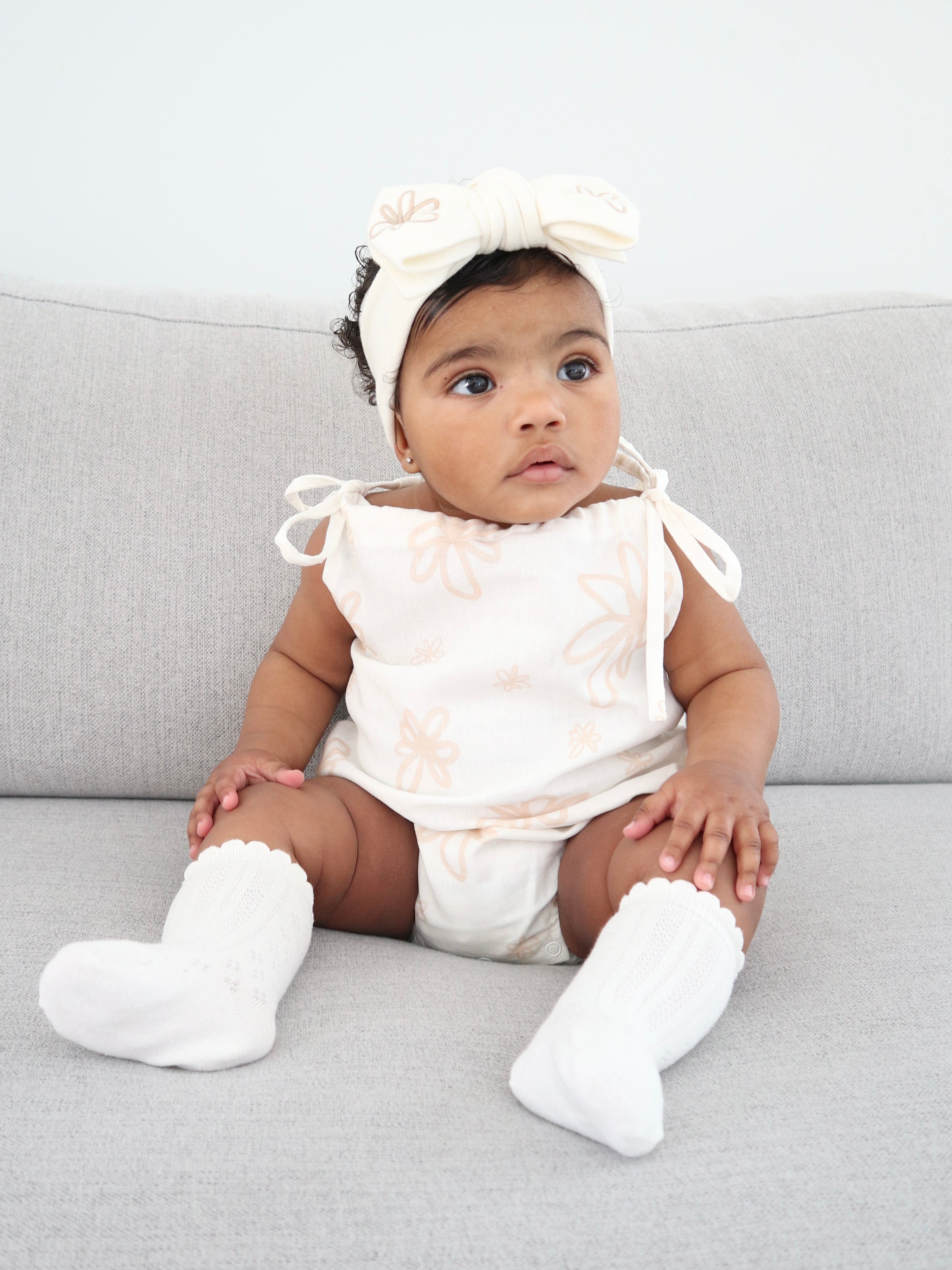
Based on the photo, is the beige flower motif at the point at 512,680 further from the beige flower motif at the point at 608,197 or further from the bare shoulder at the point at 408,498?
the beige flower motif at the point at 608,197

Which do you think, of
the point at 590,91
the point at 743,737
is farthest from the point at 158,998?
the point at 590,91

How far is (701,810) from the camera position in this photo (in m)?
0.86

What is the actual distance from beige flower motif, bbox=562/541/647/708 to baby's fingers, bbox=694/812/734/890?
0.67ft

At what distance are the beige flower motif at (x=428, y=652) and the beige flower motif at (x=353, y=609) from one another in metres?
0.06

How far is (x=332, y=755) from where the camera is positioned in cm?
112

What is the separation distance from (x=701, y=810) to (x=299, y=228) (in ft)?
4.22

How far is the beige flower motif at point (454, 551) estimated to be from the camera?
103cm

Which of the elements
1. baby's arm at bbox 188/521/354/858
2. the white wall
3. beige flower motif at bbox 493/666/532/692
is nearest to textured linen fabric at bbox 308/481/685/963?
beige flower motif at bbox 493/666/532/692

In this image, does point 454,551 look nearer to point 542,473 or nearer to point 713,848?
point 542,473

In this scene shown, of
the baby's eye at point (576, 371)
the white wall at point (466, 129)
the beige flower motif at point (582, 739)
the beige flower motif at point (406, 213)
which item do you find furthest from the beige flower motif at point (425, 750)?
the white wall at point (466, 129)

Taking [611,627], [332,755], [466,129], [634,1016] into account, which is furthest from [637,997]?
[466,129]

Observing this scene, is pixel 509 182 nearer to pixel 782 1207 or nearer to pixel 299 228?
pixel 782 1207

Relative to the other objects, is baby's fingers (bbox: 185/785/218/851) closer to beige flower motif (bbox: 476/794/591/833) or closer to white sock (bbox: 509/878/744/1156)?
beige flower motif (bbox: 476/794/591/833)

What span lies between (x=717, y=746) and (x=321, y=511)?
1.47ft
